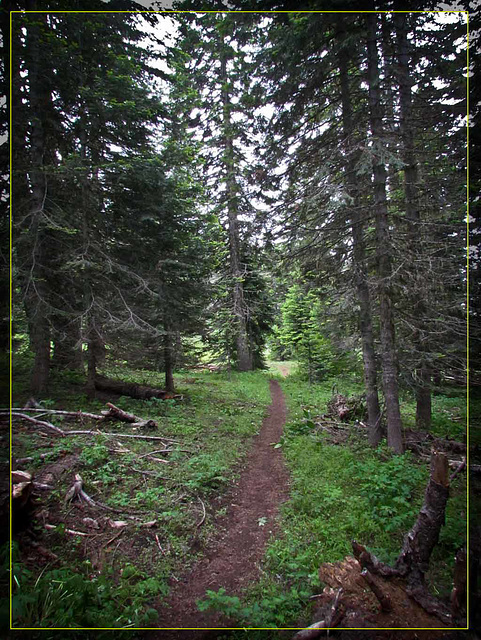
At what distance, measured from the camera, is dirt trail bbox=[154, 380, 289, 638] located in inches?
127

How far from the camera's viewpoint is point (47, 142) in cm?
891

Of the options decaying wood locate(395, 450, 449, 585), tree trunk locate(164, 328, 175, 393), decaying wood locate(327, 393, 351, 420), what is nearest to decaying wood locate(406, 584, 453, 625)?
decaying wood locate(395, 450, 449, 585)

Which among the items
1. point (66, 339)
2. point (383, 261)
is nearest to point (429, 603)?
point (383, 261)

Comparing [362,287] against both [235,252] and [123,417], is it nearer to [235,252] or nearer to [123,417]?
[123,417]

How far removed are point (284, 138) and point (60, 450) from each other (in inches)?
381

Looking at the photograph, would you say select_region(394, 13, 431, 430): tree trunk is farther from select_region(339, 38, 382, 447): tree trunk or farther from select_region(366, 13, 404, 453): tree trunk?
select_region(339, 38, 382, 447): tree trunk

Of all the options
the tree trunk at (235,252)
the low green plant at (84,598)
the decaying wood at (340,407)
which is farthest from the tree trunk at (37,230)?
the decaying wood at (340,407)

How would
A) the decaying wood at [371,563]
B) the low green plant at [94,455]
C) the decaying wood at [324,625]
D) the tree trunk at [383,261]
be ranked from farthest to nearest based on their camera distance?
the tree trunk at [383,261] < the low green plant at [94,455] < the decaying wood at [371,563] < the decaying wood at [324,625]

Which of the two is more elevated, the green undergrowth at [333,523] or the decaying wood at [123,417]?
the decaying wood at [123,417]

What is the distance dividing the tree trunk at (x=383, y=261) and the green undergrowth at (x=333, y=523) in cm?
85

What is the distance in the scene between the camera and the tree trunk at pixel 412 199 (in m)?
6.21

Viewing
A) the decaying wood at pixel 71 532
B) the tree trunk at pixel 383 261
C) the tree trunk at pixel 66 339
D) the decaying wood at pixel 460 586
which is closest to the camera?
the decaying wood at pixel 460 586

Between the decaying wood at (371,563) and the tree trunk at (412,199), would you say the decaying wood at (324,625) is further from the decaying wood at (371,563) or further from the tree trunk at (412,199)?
the tree trunk at (412,199)

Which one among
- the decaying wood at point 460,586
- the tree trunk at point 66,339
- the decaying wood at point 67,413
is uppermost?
the tree trunk at point 66,339
